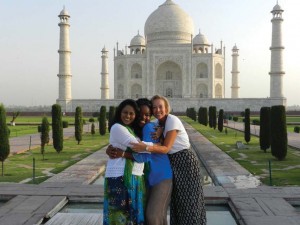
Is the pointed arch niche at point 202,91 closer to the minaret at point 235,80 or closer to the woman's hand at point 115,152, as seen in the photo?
the minaret at point 235,80

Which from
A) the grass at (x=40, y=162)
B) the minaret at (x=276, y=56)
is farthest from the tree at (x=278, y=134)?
the minaret at (x=276, y=56)

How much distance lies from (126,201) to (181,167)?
43cm

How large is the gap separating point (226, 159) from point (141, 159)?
21.0 ft

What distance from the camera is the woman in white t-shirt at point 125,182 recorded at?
8.23 ft

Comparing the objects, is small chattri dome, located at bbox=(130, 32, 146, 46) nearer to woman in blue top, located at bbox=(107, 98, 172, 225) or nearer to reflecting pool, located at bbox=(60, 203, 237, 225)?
reflecting pool, located at bbox=(60, 203, 237, 225)

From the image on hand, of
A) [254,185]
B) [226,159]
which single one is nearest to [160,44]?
[226,159]

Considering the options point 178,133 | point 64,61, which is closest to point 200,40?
point 64,61

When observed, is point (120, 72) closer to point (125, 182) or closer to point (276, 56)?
point (276, 56)

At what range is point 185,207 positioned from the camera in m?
2.73

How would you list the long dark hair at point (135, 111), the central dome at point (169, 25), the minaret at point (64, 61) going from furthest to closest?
the central dome at point (169, 25) < the minaret at point (64, 61) < the long dark hair at point (135, 111)

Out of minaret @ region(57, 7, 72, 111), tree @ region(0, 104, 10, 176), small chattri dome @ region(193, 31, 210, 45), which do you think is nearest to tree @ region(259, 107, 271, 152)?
tree @ region(0, 104, 10, 176)

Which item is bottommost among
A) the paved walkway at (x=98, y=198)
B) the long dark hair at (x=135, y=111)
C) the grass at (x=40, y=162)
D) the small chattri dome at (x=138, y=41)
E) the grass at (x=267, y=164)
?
the grass at (x=40, y=162)

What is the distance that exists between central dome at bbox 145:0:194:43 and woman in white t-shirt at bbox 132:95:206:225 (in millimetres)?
39497

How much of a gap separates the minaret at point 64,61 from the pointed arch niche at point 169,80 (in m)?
9.83
